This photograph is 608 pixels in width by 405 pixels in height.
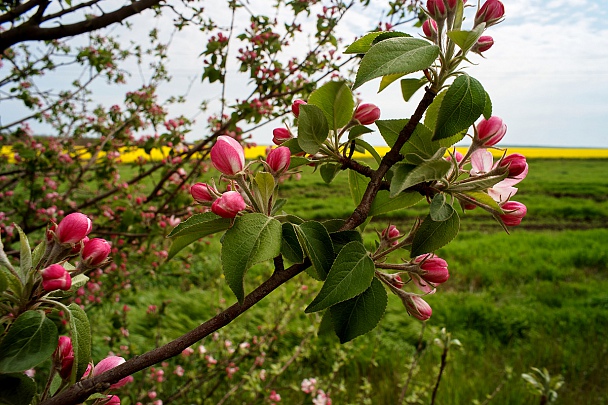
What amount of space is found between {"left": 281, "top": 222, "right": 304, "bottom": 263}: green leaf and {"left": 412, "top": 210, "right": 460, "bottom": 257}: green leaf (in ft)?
0.49

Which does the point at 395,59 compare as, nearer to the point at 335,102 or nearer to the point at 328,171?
the point at 335,102

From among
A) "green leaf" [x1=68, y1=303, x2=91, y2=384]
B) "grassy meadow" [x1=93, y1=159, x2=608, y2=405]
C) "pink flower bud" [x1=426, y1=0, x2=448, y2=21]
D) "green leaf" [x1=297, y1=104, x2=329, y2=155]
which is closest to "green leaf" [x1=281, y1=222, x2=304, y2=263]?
"green leaf" [x1=297, y1=104, x2=329, y2=155]

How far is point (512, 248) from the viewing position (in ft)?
22.5

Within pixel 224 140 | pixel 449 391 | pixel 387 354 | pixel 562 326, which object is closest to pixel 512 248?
pixel 562 326

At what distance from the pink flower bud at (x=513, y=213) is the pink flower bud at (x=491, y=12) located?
0.77 ft

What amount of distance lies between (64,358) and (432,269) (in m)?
0.46

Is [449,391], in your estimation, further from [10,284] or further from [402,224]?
[402,224]

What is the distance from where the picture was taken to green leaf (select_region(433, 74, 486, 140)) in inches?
19.4

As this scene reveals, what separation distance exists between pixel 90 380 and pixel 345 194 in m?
11.6

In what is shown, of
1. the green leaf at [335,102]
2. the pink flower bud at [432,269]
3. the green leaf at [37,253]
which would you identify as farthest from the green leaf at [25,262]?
the pink flower bud at [432,269]

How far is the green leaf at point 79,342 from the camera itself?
18.4 inches

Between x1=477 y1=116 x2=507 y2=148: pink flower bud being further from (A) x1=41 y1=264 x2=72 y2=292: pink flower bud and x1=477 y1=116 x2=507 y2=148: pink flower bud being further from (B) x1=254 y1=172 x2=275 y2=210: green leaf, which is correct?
(A) x1=41 y1=264 x2=72 y2=292: pink flower bud

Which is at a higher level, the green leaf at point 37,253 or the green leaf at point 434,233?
the green leaf at point 37,253

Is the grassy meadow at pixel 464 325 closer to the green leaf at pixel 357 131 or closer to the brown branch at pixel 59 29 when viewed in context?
the brown branch at pixel 59 29
